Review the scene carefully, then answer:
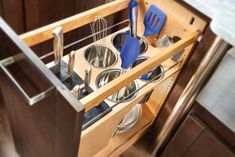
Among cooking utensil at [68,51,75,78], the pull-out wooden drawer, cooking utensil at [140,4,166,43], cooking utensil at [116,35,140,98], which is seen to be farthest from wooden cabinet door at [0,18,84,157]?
cooking utensil at [140,4,166,43]

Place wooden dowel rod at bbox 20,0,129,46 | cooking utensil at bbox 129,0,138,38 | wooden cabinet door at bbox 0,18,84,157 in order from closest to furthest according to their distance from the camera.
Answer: wooden cabinet door at bbox 0,18,84,157, wooden dowel rod at bbox 20,0,129,46, cooking utensil at bbox 129,0,138,38

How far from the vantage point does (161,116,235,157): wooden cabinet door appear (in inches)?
35.1

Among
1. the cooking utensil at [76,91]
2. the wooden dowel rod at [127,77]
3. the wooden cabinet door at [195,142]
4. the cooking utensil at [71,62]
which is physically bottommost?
the wooden cabinet door at [195,142]

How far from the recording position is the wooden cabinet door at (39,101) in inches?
20.7

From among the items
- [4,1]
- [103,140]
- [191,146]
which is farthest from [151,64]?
[4,1]

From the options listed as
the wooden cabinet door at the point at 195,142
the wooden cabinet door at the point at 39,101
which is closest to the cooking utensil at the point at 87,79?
the wooden cabinet door at the point at 39,101

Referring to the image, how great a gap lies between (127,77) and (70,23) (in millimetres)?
218

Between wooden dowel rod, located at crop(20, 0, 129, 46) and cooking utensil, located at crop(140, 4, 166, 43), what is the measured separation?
9cm

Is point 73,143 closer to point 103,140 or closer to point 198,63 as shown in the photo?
point 103,140

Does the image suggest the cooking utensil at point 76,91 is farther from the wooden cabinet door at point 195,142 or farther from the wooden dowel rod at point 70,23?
the wooden cabinet door at point 195,142

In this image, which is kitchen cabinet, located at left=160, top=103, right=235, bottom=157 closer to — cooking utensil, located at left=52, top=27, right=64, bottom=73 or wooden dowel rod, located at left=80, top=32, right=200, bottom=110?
wooden dowel rod, located at left=80, top=32, right=200, bottom=110

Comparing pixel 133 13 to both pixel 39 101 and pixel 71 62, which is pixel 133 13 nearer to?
pixel 71 62

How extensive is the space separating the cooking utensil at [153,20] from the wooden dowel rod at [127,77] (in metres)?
0.14

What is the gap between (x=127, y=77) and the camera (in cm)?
63
